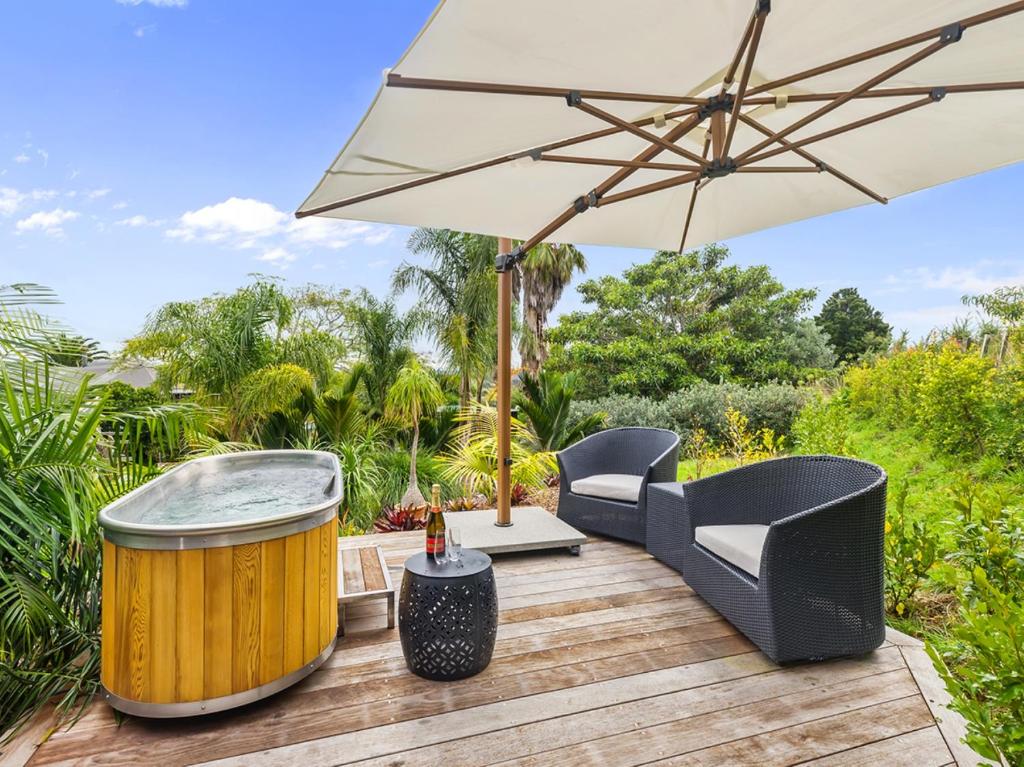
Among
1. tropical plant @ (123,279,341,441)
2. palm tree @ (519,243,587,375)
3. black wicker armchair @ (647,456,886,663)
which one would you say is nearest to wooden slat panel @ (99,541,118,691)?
black wicker armchair @ (647,456,886,663)

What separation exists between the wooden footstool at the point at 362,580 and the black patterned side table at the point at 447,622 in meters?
0.48

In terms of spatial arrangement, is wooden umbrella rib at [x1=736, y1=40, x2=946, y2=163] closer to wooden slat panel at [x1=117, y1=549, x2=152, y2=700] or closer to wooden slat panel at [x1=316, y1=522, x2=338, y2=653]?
wooden slat panel at [x1=316, y1=522, x2=338, y2=653]

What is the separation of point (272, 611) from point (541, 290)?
1236 centimetres

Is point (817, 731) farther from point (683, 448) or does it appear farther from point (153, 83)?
point (153, 83)

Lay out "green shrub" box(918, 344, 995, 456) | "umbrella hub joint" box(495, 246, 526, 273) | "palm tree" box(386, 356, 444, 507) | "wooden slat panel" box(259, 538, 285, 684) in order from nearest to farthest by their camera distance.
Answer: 1. "wooden slat panel" box(259, 538, 285, 684)
2. "umbrella hub joint" box(495, 246, 526, 273)
3. "green shrub" box(918, 344, 995, 456)
4. "palm tree" box(386, 356, 444, 507)

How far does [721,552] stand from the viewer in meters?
3.02

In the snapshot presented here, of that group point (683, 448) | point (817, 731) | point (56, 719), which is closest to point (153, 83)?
point (683, 448)

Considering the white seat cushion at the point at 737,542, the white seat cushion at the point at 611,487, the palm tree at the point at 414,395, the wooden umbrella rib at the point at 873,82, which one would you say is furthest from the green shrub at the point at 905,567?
the palm tree at the point at 414,395

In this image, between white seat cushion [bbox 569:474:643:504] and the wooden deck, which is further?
white seat cushion [bbox 569:474:643:504]

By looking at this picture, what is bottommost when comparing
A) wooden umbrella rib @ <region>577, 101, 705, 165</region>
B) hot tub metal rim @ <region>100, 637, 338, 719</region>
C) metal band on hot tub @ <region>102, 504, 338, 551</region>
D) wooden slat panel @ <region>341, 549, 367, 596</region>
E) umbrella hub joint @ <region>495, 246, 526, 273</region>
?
hot tub metal rim @ <region>100, 637, 338, 719</region>

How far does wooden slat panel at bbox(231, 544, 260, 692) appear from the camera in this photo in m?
2.20

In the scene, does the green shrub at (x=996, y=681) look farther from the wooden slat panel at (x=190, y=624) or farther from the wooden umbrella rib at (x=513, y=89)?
the wooden slat panel at (x=190, y=624)

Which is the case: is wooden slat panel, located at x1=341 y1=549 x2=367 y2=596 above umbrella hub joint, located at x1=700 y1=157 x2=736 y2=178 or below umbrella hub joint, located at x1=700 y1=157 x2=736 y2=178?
below

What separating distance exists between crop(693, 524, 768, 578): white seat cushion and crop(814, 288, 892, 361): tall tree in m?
23.9
